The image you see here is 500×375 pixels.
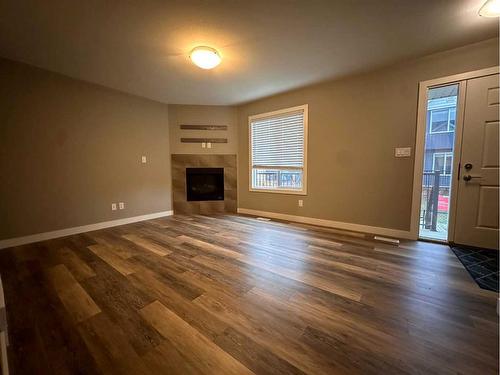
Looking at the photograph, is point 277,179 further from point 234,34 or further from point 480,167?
point 480,167

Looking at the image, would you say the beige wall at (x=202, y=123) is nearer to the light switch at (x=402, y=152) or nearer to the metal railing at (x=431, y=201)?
the light switch at (x=402, y=152)

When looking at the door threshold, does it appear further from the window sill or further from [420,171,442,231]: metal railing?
the window sill

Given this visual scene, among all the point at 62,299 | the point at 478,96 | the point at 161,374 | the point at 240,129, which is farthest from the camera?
the point at 240,129

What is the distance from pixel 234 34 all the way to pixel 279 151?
7.47 ft

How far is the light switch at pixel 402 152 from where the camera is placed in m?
2.75

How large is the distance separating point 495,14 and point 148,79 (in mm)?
4031

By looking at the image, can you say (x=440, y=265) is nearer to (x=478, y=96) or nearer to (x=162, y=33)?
(x=478, y=96)

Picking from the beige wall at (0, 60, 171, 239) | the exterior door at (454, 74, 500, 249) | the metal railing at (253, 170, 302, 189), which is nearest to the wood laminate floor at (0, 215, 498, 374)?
the exterior door at (454, 74, 500, 249)

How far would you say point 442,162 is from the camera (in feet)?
11.9

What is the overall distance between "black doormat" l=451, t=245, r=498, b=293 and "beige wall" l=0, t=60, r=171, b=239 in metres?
4.78

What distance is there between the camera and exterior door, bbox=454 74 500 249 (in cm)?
233

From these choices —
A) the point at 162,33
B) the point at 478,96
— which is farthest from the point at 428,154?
the point at 162,33

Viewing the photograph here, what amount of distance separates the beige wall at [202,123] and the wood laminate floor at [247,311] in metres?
2.57

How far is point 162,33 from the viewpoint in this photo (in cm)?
209
